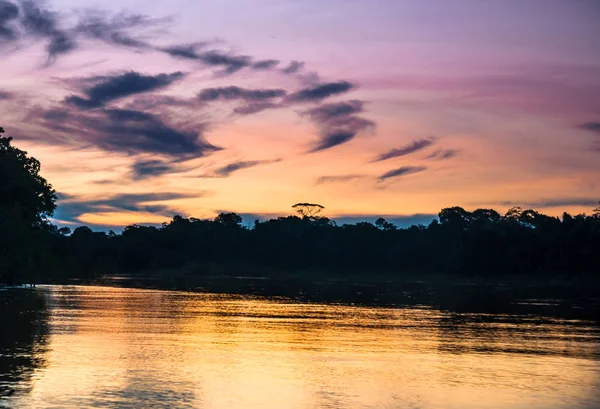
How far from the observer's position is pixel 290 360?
4194 centimetres

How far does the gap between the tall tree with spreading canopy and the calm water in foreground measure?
1506 inches

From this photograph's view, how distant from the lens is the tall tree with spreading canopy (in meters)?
110

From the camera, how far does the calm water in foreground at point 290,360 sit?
3109 centimetres

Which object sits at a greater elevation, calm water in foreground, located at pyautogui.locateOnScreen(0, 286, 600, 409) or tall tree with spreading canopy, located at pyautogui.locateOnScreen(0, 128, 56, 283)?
tall tree with spreading canopy, located at pyautogui.locateOnScreen(0, 128, 56, 283)

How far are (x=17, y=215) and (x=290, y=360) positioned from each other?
3089 inches

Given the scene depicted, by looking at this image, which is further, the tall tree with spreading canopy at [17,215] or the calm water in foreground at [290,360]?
the tall tree with spreading canopy at [17,215]

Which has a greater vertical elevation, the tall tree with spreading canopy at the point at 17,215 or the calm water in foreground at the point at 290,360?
the tall tree with spreading canopy at the point at 17,215

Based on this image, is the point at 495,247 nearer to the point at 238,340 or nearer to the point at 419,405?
the point at 238,340

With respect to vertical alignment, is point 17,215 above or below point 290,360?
above

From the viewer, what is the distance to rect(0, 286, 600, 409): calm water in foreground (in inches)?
1224

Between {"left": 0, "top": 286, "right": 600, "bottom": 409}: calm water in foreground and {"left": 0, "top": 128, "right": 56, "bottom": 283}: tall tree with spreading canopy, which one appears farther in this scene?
{"left": 0, "top": 128, "right": 56, "bottom": 283}: tall tree with spreading canopy

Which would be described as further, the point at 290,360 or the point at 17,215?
the point at 17,215

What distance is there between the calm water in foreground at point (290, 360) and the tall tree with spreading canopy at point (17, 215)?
3824cm

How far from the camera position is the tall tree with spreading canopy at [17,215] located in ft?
360
